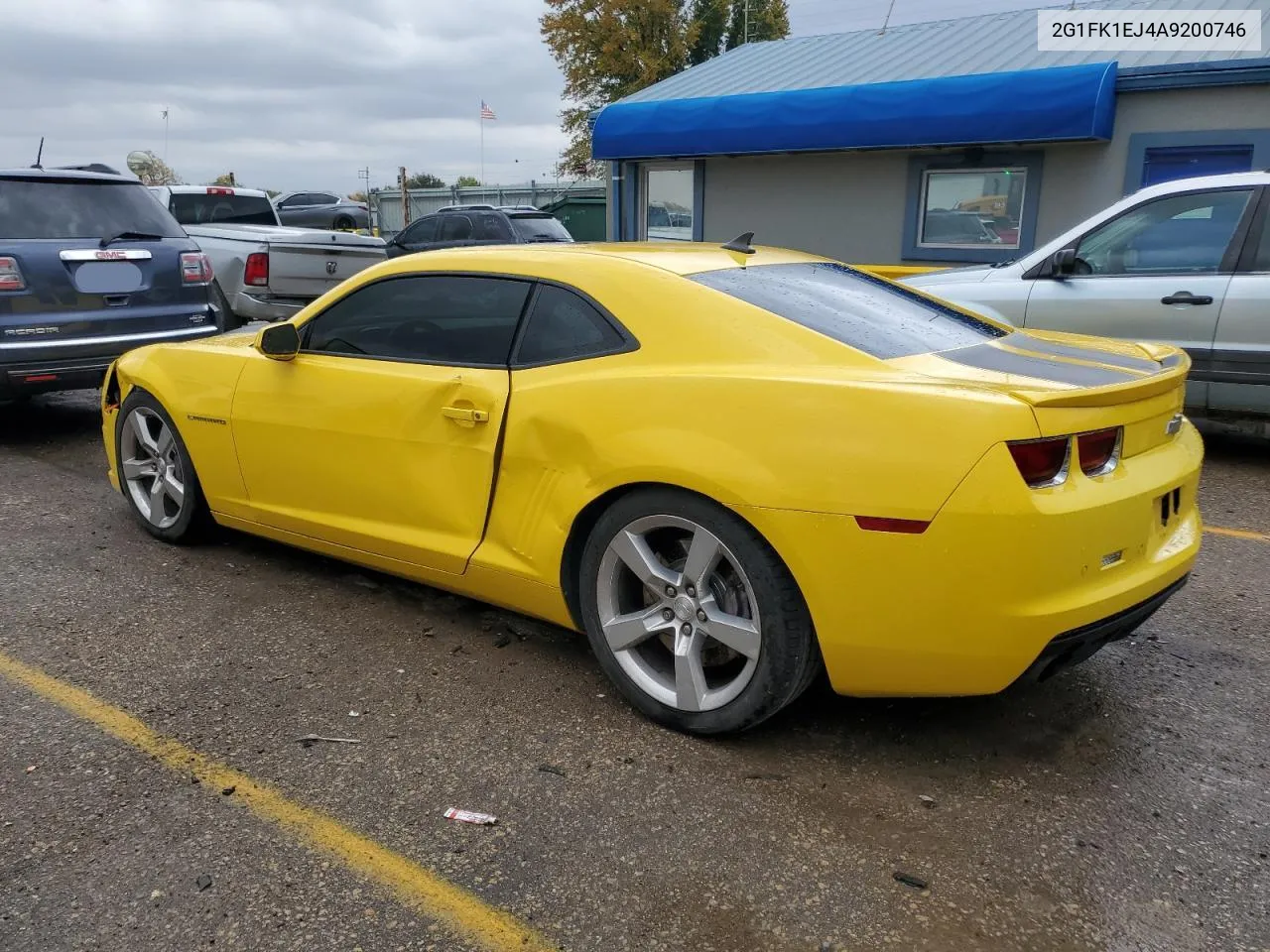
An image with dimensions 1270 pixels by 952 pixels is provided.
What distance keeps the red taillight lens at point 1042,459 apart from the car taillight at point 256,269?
851 cm

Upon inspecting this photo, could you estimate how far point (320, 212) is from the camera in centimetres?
2394

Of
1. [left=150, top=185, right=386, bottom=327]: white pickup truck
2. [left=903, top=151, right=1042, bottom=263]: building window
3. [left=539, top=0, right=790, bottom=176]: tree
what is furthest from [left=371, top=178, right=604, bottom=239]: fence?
[left=150, top=185, right=386, bottom=327]: white pickup truck

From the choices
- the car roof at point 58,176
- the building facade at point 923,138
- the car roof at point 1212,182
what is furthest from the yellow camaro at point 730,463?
the building facade at point 923,138

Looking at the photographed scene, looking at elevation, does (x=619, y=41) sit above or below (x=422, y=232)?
above

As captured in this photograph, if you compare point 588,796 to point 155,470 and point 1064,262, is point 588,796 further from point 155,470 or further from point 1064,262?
point 1064,262

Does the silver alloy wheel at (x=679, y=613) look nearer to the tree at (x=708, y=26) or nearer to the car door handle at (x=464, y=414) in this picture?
the car door handle at (x=464, y=414)

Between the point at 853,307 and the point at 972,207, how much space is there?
10338 mm

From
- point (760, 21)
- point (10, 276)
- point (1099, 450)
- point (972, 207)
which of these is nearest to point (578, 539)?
point (1099, 450)

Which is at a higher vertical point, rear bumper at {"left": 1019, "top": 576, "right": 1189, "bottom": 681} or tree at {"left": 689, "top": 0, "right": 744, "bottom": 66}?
tree at {"left": 689, "top": 0, "right": 744, "bottom": 66}

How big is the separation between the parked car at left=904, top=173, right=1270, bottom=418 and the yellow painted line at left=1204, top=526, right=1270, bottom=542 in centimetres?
149

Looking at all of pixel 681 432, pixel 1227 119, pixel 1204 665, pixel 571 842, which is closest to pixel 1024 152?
pixel 1227 119

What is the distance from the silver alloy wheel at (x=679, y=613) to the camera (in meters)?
2.77

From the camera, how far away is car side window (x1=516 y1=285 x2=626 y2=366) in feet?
10.2

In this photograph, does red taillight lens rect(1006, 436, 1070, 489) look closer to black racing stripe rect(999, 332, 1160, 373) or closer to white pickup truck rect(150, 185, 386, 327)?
black racing stripe rect(999, 332, 1160, 373)
